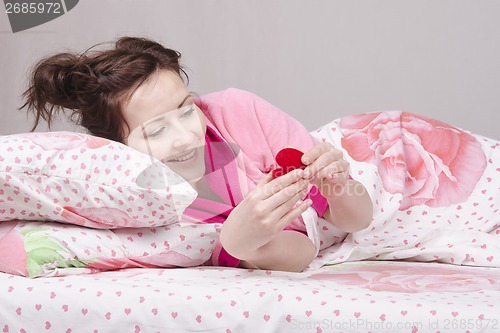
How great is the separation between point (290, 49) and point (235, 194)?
1248 millimetres

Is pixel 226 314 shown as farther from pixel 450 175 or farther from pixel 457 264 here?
pixel 450 175

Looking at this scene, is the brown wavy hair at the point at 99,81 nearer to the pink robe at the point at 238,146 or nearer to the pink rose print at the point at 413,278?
the pink robe at the point at 238,146

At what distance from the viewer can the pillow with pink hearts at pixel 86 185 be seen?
1.33 metres

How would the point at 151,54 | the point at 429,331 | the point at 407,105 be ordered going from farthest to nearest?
the point at 407,105 < the point at 151,54 < the point at 429,331

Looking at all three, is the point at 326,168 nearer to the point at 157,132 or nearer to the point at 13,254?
the point at 157,132

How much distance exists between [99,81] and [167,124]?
18 cm

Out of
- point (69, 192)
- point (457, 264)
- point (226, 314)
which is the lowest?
point (457, 264)

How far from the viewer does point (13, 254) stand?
4.30ft

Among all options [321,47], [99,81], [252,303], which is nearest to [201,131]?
[99,81]

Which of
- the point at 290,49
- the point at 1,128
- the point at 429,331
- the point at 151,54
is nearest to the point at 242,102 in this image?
the point at 151,54

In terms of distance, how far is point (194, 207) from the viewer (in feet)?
4.99

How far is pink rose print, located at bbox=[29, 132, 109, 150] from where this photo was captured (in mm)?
1375

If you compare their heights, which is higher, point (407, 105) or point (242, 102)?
point (242, 102)

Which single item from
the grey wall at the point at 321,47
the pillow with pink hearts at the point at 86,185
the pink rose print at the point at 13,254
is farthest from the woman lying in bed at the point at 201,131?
the grey wall at the point at 321,47
